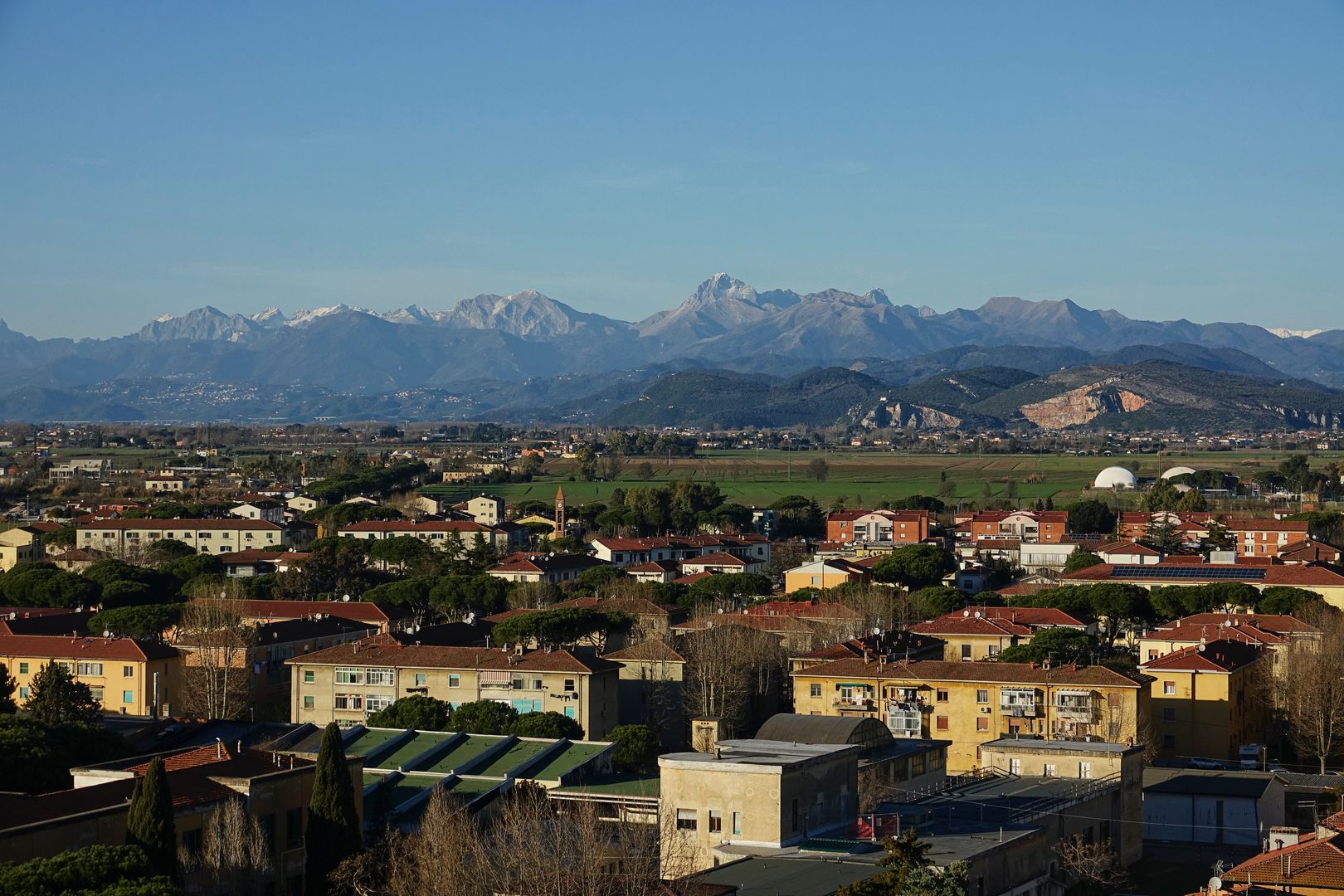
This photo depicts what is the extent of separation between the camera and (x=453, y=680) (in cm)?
3534

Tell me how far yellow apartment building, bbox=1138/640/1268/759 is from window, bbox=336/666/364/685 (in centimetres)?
1422

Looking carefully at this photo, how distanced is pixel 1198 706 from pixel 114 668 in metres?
19.9

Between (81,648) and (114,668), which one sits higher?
(81,648)

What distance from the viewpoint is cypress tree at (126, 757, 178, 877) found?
1889 centimetres

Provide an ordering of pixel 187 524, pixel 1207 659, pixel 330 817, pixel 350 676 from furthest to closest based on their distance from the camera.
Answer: pixel 187 524, pixel 350 676, pixel 1207 659, pixel 330 817

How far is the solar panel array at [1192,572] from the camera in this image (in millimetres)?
53312

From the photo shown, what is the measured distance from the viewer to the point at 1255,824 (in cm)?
2645

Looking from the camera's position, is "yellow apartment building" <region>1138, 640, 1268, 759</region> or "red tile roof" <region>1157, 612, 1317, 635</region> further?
"red tile roof" <region>1157, 612, 1317, 635</region>

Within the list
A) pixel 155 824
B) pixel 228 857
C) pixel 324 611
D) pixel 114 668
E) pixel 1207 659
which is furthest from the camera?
pixel 324 611

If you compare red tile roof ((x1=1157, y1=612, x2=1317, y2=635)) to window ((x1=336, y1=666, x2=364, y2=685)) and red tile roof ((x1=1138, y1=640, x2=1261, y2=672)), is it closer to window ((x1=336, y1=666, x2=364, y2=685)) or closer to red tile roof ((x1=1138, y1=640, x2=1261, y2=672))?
red tile roof ((x1=1138, y1=640, x2=1261, y2=672))

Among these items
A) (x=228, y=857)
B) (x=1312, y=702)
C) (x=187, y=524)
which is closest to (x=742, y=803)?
(x=228, y=857)

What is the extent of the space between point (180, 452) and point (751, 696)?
130 metres

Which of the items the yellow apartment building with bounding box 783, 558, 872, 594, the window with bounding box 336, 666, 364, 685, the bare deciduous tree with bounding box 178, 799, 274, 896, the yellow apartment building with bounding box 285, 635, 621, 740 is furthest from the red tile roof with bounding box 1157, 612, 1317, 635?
the bare deciduous tree with bounding box 178, 799, 274, 896

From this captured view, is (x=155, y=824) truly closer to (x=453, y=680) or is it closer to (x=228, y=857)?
(x=228, y=857)
